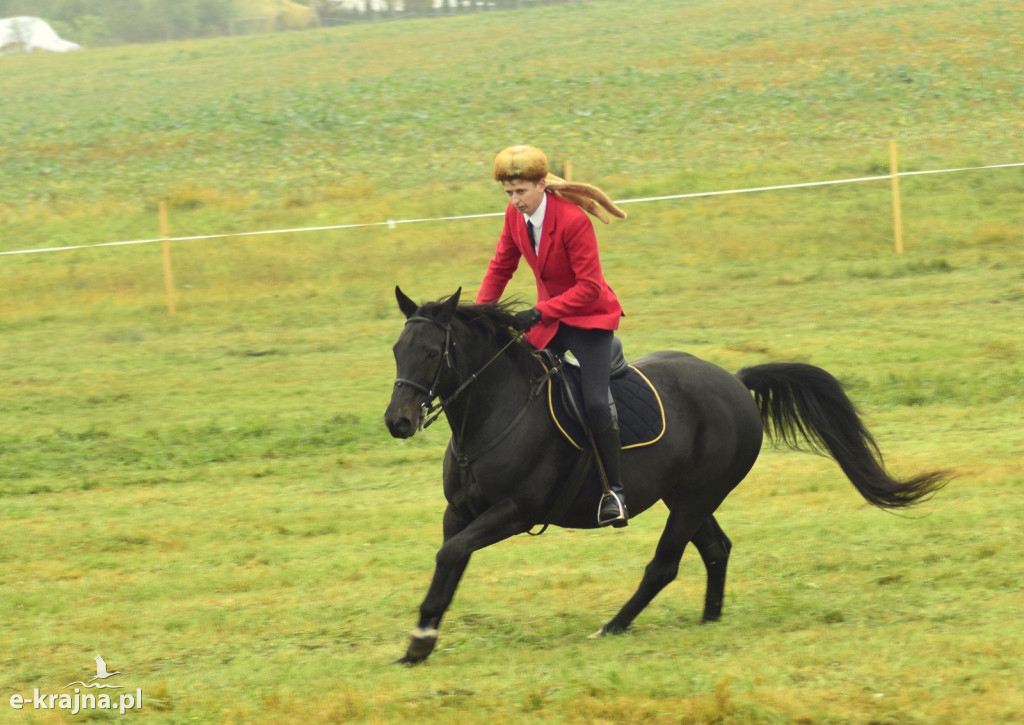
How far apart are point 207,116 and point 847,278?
22206 millimetres

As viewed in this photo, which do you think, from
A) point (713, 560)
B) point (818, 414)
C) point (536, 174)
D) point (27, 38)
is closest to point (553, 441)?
point (713, 560)

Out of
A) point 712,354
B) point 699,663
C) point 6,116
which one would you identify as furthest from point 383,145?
point 699,663

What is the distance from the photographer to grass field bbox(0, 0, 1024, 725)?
5.74 meters

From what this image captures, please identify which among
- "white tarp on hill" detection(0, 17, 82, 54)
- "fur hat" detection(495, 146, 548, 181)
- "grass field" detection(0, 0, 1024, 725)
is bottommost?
"grass field" detection(0, 0, 1024, 725)

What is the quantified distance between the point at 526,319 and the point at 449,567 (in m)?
1.27

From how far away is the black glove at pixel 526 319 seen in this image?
6102 mm

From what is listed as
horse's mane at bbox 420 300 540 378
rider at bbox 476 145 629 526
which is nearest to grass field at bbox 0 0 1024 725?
rider at bbox 476 145 629 526

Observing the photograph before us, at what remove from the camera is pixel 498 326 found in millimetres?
6145

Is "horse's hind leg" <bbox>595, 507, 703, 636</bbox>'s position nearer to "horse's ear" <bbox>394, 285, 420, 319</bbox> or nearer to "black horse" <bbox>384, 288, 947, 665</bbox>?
"black horse" <bbox>384, 288, 947, 665</bbox>

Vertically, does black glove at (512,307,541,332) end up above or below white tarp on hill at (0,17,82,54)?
below

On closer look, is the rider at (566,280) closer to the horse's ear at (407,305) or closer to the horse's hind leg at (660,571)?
the horse's hind leg at (660,571)

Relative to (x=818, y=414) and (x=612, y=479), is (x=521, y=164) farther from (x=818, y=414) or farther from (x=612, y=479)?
(x=818, y=414)

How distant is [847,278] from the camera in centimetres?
1811

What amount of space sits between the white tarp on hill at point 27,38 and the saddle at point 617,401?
60.5m
